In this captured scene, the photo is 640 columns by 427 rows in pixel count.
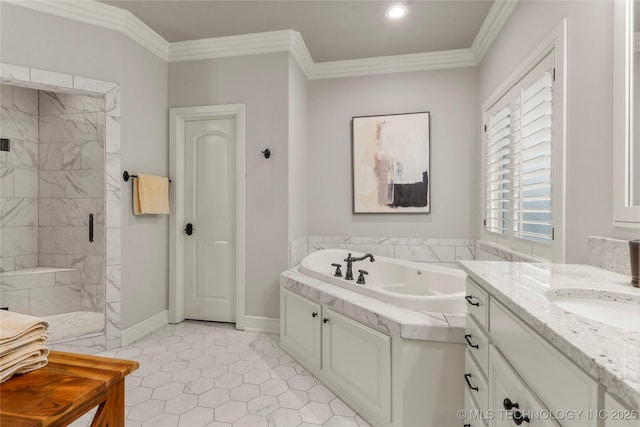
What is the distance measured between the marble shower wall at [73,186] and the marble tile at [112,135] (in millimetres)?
1178

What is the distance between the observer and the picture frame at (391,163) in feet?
10.6

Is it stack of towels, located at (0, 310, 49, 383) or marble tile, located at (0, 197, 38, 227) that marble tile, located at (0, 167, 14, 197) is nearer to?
marble tile, located at (0, 197, 38, 227)

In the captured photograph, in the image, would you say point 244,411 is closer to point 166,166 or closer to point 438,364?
point 438,364

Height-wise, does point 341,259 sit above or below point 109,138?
below

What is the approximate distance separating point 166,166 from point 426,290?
2.72 m

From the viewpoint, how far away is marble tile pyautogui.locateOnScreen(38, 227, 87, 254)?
3.52m

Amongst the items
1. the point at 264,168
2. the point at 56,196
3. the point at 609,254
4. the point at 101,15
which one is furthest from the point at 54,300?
the point at 609,254

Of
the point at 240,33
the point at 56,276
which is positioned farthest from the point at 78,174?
the point at 240,33

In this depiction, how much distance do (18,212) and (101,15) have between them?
2412 mm

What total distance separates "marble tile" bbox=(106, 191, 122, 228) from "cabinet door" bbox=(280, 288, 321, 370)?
4.84 ft

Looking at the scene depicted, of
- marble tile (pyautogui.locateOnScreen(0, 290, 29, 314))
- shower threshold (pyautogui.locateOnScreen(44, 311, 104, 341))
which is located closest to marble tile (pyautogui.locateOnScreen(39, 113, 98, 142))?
marble tile (pyautogui.locateOnScreen(0, 290, 29, 314))

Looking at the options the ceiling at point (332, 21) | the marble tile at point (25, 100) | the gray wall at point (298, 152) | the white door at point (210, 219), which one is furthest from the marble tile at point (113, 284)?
the marble tile at point (25, 100)

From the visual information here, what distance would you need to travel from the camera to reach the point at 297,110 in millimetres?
3145

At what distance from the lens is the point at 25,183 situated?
3492mm
